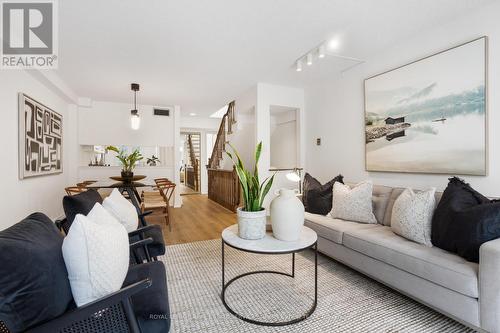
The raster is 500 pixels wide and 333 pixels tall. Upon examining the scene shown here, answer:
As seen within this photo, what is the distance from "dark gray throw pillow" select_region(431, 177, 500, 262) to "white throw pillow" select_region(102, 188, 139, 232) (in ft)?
7.86

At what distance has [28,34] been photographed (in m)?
2.39

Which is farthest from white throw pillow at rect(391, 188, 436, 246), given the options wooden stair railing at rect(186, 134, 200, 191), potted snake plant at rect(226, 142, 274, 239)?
wooden stair railing at rect(186, 134, 200, 191)

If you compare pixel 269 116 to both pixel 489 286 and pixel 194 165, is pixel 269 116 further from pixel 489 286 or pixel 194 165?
pixel 194 165

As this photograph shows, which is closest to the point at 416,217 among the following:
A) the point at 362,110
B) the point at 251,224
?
the point at 251,224

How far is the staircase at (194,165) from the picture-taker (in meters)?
8.22

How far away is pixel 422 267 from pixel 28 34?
157 inches

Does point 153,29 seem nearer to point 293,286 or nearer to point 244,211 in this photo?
point 244,211

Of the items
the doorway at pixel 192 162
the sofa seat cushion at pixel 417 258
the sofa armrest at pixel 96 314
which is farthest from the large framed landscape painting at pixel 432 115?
the doorway at pixel 192 162

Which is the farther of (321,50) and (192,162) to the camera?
(192,162)

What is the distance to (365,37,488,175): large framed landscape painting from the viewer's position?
83.7 inches

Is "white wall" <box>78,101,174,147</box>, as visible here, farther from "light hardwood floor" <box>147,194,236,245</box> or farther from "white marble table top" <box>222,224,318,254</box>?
"white marble table top" <box>222,224,318,254</box>

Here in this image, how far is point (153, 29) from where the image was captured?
93.4 inches

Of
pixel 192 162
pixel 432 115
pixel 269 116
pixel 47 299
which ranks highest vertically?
pixel 269 116

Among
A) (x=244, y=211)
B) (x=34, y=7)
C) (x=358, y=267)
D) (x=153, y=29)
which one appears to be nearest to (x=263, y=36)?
(x=153, y=29)
